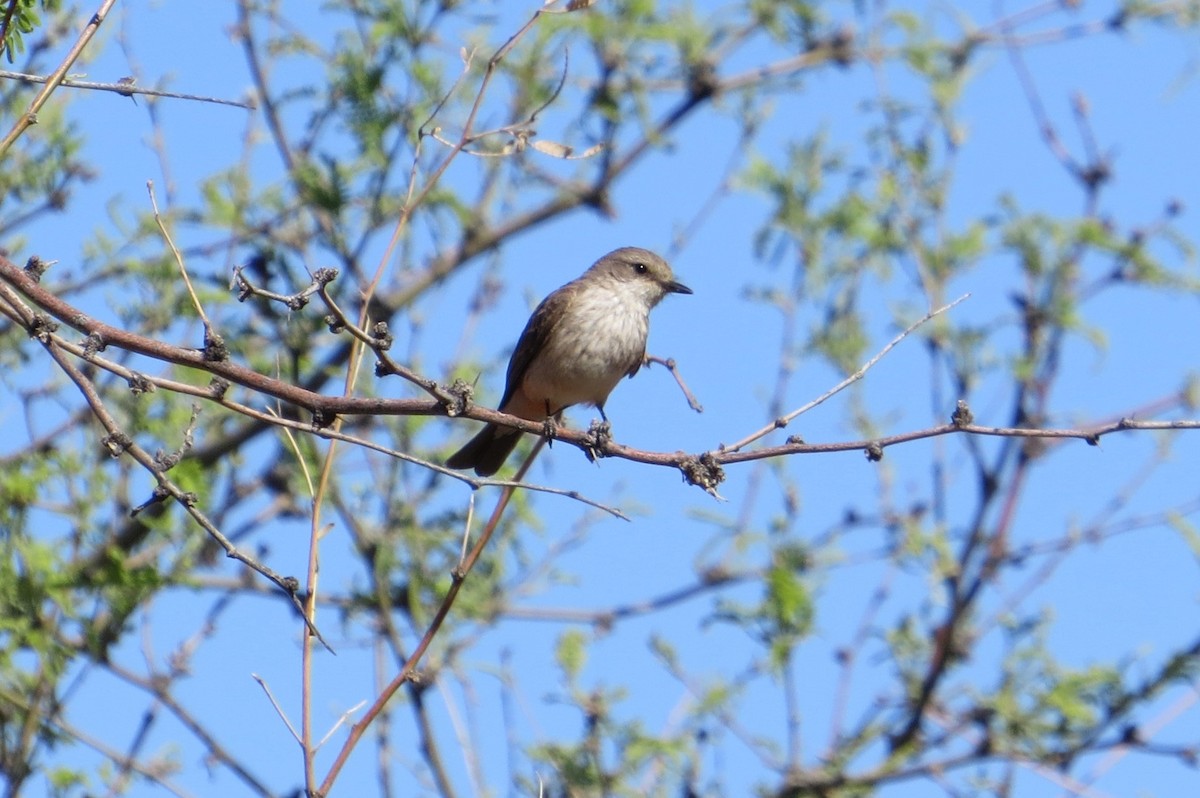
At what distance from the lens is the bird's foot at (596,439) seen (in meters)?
3.67

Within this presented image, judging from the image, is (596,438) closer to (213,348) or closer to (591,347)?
(213,348)

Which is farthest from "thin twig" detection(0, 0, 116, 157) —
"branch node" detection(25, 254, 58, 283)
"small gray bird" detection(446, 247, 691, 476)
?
"small gray bird" detection(446, 247, 691, 476)

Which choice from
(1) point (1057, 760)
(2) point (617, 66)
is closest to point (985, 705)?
(1) point (1057, 760)

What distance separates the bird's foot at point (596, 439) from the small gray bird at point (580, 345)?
7.10ft

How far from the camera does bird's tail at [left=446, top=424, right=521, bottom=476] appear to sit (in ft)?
20.6

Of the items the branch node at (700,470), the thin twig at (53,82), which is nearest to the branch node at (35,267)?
the thin twig at (53,82)

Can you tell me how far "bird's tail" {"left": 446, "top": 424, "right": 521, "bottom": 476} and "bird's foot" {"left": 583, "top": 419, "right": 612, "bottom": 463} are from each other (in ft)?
7.61

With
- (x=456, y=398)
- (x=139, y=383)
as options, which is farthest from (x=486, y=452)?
(x=139, y=383)

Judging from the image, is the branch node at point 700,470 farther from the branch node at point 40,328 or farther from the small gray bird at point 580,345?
the small gray bird at point 580,345

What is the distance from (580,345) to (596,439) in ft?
8.28

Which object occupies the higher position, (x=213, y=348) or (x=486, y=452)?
(x=486, y=452)

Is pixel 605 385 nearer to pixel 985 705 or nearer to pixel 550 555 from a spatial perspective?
pixel 550 555

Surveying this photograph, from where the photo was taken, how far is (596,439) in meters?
3.73

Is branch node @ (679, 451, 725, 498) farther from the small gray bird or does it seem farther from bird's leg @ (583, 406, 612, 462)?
the small gray bird
